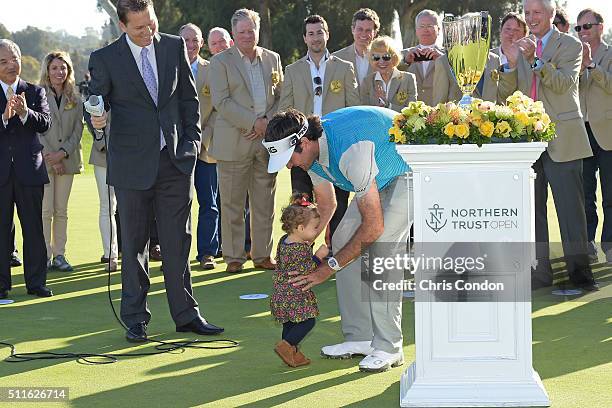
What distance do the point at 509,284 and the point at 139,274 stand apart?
294cm

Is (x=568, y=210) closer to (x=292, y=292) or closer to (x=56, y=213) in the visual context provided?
(x=292, y=292)

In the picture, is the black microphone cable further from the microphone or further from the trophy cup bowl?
the trophy cup bowl

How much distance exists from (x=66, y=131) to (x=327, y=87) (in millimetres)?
2759

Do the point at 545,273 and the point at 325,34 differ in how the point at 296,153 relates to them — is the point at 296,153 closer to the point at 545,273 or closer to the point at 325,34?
the point at 545,273

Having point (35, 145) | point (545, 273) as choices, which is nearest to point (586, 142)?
point (545, 273)

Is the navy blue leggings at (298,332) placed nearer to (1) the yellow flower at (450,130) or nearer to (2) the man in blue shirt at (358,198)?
(2) the man in blue shirt at (358,198)

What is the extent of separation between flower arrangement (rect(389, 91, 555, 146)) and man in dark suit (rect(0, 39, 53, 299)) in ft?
15.0

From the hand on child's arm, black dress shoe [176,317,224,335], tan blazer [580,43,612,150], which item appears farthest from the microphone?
tan blazer [580,43,612,150]

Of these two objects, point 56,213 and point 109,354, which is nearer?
point 109,354

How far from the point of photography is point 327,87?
1011 cm

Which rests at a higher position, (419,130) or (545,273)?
(419,130)

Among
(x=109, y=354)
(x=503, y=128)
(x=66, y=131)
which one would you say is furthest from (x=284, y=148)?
(x=66, y=131)

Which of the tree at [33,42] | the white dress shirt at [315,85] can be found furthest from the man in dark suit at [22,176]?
the tree at [33,42]

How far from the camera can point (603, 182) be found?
10.5 metres
